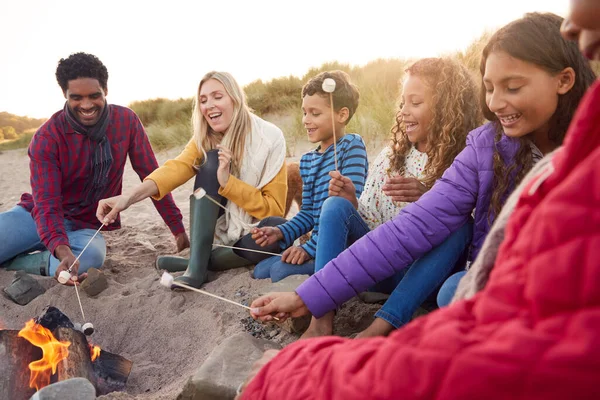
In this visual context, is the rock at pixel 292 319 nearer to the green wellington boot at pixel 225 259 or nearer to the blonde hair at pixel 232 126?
the green wellington boot at pixel 225 259

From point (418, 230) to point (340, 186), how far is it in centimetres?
75

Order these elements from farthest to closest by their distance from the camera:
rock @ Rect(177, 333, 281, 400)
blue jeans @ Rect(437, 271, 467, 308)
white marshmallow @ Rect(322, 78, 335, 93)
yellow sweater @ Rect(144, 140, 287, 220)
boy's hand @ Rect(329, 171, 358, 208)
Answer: yellow sweater @ Rect(144, 140, 287, 220)
white marshmallow @ Rect(322, 78, 335, 93)
boy's hand @ Rect(329, 171, 358, 208)
blue jeans @ Rect(437, 271, 467, 308)
rock @ Rect(177, 333, 281, 400)

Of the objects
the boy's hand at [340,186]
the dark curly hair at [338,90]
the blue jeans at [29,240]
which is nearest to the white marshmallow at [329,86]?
the dark curly hair at [338,90]

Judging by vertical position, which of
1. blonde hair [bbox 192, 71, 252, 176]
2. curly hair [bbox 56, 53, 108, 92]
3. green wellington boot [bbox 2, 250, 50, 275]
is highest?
curly hair [bbox 56, 53, 108, 92]

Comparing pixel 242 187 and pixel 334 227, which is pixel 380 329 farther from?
pixel 242 187

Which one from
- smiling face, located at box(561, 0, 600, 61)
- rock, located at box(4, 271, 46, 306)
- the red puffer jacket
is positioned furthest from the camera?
rock, located at box(4, 271, 46, 306)

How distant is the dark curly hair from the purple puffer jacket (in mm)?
1261

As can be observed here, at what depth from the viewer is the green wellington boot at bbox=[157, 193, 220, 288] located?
3.20 metres

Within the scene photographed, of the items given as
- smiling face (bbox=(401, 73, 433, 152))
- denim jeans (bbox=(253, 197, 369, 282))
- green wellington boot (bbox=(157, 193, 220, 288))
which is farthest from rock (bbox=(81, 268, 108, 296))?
smiling face (bbox=(401, 73, 433, 152))

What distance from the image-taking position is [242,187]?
3.33 m

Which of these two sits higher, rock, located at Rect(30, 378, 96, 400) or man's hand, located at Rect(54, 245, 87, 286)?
man's hand, located at Rect(54, 245, 87, 286)

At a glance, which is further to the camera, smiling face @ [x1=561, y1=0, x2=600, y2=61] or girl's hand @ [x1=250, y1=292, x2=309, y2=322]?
girl's hand @ [x1=250, y1=292, x2=309, y2=322]

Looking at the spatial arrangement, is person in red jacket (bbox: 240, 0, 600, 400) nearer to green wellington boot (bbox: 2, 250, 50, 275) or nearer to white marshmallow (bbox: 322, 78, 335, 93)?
white marshmallow (bbox: 322, 78, 335, 93)

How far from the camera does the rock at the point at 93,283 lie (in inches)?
125
